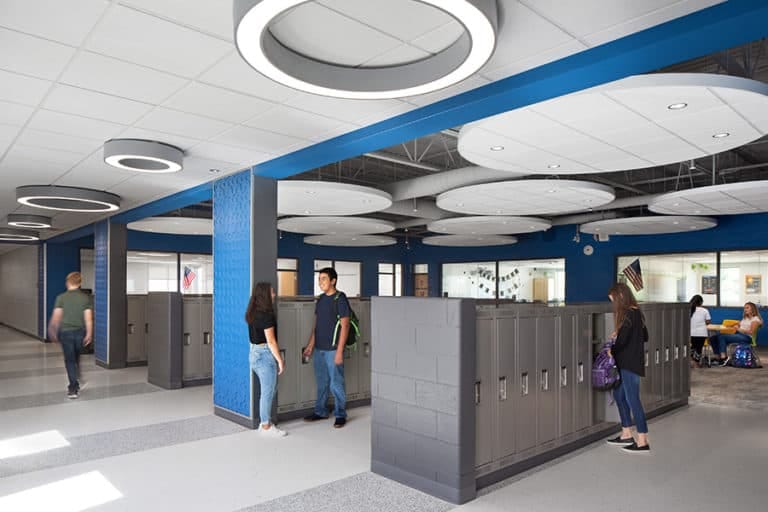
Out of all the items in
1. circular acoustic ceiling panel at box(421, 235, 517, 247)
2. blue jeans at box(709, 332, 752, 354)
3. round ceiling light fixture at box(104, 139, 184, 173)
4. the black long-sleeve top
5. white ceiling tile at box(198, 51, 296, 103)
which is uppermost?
white ceiling tile at box(198, 51, 296, 103)

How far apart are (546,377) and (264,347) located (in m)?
2.74

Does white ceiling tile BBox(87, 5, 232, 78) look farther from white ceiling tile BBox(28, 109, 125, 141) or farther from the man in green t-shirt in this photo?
the man in green t-shirt

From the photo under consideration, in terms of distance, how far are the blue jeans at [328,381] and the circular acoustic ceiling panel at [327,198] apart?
3.01 metres

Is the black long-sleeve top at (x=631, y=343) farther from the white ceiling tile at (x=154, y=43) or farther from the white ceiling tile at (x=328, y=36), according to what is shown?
the white ceiling tile at (x=154, y=43)

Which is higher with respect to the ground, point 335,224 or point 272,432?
point 335,224

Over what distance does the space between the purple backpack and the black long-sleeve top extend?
0.18m

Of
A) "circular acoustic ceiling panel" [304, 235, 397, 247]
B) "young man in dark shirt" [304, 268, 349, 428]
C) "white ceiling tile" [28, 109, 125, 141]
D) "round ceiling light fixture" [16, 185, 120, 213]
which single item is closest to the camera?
"white ceiling tile" [28, 109, 125, 141]

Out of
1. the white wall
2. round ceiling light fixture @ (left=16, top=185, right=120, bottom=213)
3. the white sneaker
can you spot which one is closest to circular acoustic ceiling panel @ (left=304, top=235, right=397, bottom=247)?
round ceiling light fixture @ (left=16, top=185, right=120, bottom=213)

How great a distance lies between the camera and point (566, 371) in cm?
501

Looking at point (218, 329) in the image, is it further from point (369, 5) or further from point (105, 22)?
point (369, 5)

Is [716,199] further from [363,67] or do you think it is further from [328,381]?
[363,67]

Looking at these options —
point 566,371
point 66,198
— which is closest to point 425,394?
point 566,371

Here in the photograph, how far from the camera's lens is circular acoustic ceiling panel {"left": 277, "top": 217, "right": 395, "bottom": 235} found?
474 inches

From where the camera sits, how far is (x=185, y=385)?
831cm
